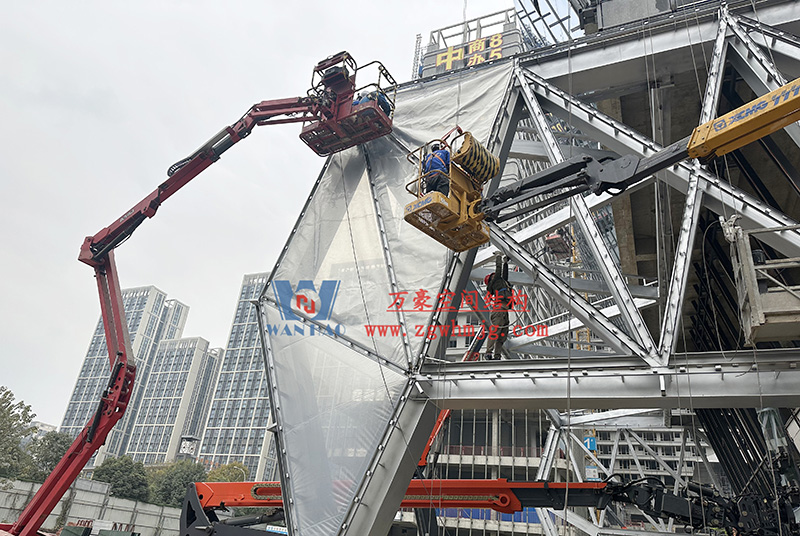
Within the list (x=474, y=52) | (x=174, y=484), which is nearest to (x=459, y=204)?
(x=474, y=52)

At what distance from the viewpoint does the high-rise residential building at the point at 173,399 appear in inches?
4456

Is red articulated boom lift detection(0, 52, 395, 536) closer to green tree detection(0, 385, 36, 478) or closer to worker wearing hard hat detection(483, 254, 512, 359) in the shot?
worker wearing hard hat detection(483, 254, 512, 359)

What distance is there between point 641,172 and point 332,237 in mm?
6021

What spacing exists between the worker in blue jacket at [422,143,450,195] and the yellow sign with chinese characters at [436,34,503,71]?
5342 cm

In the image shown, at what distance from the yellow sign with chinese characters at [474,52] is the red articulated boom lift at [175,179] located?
156 feet

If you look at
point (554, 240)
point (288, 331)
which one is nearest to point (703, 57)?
point (288, 331)

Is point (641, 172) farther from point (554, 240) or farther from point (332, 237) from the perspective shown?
point (554, 240)

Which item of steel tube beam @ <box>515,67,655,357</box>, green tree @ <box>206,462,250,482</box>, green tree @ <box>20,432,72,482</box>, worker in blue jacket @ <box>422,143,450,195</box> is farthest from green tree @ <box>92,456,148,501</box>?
steel tube beam @ <box>515,67,655,357</box>

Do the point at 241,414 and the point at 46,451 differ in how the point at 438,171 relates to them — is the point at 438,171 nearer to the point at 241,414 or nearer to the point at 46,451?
the point at 46,451

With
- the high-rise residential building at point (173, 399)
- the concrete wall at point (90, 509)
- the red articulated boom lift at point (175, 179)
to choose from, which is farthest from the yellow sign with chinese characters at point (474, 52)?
the high-rise residential building at point (173, 399)

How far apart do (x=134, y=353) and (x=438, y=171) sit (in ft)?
436

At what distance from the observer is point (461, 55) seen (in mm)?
61688

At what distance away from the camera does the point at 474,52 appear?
5969cm

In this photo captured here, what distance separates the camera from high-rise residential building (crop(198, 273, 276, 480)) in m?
99.1
